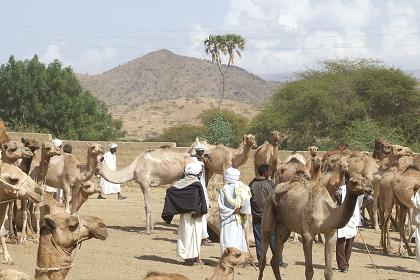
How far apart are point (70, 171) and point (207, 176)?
512 centimetres

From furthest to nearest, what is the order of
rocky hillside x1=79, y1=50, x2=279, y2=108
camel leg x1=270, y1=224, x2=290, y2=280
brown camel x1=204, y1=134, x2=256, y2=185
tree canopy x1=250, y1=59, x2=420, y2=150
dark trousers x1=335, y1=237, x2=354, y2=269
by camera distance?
rocky hillside x1=79, y1=50, x2=279, y2=108
tree canopy x1=250, y1=59, x2=420, y2=150
brown camel x1=204, y1=134, x2=256, y2=185
dark trousers x1=335, y1=237, x2=354, y2=269
camel leg x1=270, y1=224, x2=290, y2=280

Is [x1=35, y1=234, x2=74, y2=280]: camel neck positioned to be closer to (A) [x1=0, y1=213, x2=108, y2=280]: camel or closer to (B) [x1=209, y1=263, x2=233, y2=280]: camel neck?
(A) [x1=0, y1=213, x2=108, y2=280]: camel

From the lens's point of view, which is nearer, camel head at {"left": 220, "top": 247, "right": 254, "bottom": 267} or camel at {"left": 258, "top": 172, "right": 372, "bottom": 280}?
camel head at {"left": 220, "top": 247, "right": 254, "bottom": 267}

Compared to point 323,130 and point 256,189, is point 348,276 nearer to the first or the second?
point 256,189

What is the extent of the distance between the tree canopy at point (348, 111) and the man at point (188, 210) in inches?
1061

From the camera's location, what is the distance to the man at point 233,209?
521 inches

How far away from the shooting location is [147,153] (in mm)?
18219

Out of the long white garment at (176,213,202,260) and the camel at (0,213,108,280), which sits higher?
the camel at (0,213,108,280)

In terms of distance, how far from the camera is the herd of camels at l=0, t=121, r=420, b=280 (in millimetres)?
6844

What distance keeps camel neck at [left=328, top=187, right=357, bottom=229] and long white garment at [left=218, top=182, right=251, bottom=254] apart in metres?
1.79

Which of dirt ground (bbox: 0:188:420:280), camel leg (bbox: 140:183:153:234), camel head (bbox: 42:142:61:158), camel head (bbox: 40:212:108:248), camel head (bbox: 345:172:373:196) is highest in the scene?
camel head (bbox: 40:212:108:248)

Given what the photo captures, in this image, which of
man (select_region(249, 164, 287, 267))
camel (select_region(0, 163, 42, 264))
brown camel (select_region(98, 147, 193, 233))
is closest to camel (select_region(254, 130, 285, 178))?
brown camel (select_region(98, 147, 193, 233))

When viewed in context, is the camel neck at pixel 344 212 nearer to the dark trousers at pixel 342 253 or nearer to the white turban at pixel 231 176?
the white turban at pixel 231 176

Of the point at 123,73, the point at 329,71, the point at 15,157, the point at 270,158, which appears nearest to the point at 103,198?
the point at 270,158
